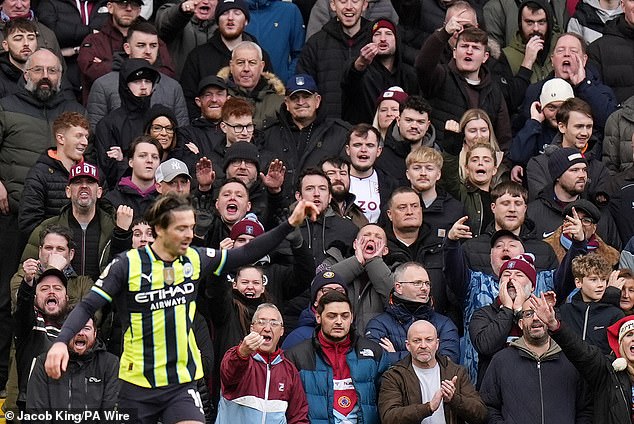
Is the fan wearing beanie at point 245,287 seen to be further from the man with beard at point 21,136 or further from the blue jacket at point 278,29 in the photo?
the blue jacket at point 278,29

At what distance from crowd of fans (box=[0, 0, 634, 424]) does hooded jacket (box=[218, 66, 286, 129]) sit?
2 cm

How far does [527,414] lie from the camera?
13.7 m

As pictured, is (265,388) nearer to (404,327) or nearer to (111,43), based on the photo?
(404,327)

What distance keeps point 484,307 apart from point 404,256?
3.66 ft

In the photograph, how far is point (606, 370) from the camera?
13625 mm

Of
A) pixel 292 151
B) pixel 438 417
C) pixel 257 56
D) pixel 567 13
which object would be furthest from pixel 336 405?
pixel 567 13

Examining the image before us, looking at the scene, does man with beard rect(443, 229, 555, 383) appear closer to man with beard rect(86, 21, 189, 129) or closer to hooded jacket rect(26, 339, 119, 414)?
hooded jacket rect(26, 339, 119, 414)

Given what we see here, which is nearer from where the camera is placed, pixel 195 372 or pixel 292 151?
pixel 195 372

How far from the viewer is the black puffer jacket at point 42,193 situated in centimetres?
1562

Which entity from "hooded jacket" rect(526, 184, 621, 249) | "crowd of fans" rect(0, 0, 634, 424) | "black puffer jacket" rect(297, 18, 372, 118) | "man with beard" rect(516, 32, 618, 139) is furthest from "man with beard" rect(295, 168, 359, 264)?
"man with beard" rect(516, 32, 618, 139)

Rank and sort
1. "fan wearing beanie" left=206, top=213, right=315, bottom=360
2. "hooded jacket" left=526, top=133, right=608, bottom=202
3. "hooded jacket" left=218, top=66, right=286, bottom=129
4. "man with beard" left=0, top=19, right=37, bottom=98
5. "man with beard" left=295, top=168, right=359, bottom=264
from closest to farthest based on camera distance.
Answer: "fan wearing beanie" left=206, top=213, right=315, bottom=360 < "man with beard" left=295, top=168, right=359, bottom=264 < "hooded jacket" left=526, top=133, right=608, bottom=202 < "man with beard" left=0, top=19, right=37, bottom=98 < "hooded jacket" left=218, top=66, right=286, bottom=129

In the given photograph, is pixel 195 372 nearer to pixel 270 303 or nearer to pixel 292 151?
pixel 270 303

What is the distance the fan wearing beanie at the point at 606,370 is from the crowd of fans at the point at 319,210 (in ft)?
0.07

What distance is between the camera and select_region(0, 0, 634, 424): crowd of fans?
13.3 m
